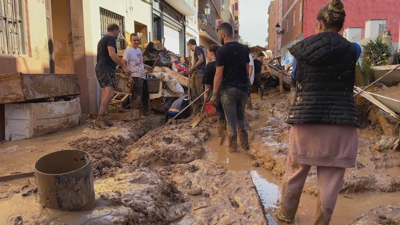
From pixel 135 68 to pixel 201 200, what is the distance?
448 centimetres

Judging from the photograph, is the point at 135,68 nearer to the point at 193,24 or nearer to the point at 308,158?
the point at 308,158

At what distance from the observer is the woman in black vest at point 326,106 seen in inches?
81.9

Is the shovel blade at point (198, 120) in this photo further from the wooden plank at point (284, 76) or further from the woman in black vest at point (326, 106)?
the wooden plank at point (284, 76)

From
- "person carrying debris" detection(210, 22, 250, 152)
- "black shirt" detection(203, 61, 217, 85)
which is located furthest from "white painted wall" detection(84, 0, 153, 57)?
"person carrying debris" detection(210, 22, 250, 152)

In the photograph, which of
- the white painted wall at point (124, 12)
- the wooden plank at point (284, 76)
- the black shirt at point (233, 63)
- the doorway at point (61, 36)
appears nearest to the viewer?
the black shirt at point (233, 63)

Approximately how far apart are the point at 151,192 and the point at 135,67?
177 inches

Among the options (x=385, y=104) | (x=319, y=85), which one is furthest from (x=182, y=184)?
(x=385, y=104)

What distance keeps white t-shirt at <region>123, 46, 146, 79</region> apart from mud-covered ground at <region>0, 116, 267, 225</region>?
2478 millimetres

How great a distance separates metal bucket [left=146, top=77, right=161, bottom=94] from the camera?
7084 mm

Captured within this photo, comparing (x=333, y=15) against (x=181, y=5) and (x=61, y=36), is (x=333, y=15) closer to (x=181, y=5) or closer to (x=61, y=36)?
(x=61, y=36)

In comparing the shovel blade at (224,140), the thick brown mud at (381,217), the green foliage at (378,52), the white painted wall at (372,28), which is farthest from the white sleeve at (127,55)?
the white painted wall at (372,28)

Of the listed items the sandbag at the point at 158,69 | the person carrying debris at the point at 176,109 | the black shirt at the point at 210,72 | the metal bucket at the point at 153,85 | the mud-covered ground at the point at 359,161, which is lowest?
the mud-covered ground at the point at 359,161

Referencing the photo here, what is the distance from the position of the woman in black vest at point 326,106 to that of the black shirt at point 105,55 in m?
4.24

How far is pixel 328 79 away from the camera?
2.11 m
